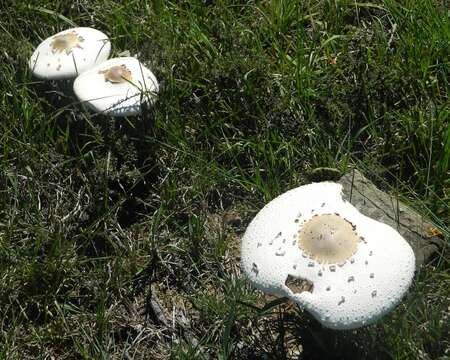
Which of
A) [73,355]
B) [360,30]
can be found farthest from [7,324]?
[360,30]

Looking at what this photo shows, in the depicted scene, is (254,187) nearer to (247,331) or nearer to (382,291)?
(247,331)

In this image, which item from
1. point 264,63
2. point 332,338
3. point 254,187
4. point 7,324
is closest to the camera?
point 332,338

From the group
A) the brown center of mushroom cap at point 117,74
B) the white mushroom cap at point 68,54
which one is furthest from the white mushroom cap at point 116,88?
the white mushroom cap at point 68,54

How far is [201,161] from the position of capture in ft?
12.0

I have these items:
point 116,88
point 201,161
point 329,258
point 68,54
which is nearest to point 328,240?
point 329,258

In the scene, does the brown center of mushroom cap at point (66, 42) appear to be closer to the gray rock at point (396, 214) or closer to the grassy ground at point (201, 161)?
the grassy ground at point (201, 161)

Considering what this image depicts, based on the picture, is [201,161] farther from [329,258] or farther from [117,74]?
[329,258]

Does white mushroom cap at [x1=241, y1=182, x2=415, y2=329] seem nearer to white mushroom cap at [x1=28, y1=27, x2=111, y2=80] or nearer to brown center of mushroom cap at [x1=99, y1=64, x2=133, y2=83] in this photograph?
brown center of mushroom cap at [x1=99, y1=64, x2=133, y2=83]

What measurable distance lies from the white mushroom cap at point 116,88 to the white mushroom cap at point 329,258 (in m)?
0.94

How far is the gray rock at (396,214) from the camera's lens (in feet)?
10.6

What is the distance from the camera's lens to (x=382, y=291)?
8.83 feet

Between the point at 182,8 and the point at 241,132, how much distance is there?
91cm

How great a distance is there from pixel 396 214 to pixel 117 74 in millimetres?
1411

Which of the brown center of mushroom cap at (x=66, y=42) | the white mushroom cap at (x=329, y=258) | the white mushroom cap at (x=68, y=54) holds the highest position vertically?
the brown center of mushroom cap at (x=66, y=42)
